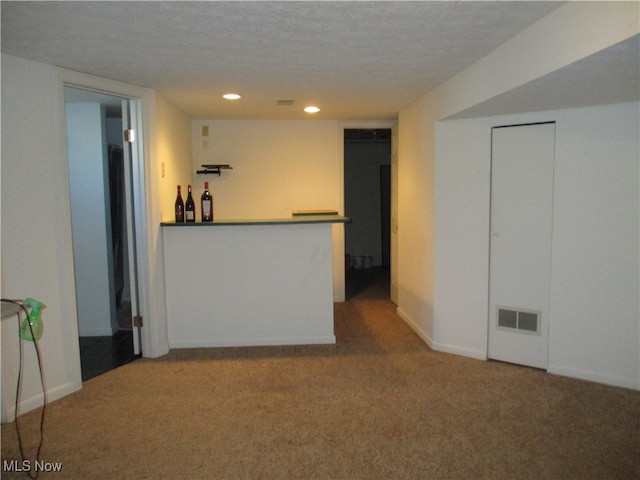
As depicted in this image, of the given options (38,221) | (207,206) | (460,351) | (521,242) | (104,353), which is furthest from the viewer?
(207,206)

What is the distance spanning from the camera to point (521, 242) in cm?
345

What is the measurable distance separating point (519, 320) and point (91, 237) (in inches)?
148

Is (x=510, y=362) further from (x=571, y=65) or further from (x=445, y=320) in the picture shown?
(x=571, y=65)

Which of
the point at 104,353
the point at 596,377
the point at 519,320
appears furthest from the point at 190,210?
the point at 596,377

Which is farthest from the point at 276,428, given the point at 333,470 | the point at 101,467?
the point at 101,467

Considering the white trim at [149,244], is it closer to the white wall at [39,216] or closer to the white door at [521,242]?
the white wall at [39,216]

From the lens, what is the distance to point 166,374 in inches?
136

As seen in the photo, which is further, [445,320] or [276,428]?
[445,320]

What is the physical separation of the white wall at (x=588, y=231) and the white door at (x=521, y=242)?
0.06 metres

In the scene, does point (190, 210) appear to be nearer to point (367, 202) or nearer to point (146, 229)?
point (146, 229)

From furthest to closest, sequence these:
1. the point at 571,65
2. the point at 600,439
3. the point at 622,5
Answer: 1. the point at 600,439
2. the point at 571,65
3. the point at 622,5

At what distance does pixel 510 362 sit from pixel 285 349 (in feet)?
5.81

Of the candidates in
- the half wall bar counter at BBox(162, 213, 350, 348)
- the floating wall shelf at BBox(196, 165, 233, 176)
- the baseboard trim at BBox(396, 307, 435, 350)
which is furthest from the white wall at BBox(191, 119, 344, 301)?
the half wall bar counter at BBox(162, 213, 350, 348)

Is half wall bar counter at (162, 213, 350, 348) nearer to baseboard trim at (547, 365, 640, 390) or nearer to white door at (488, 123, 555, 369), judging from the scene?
white door at (488, 123, 555, 369)
